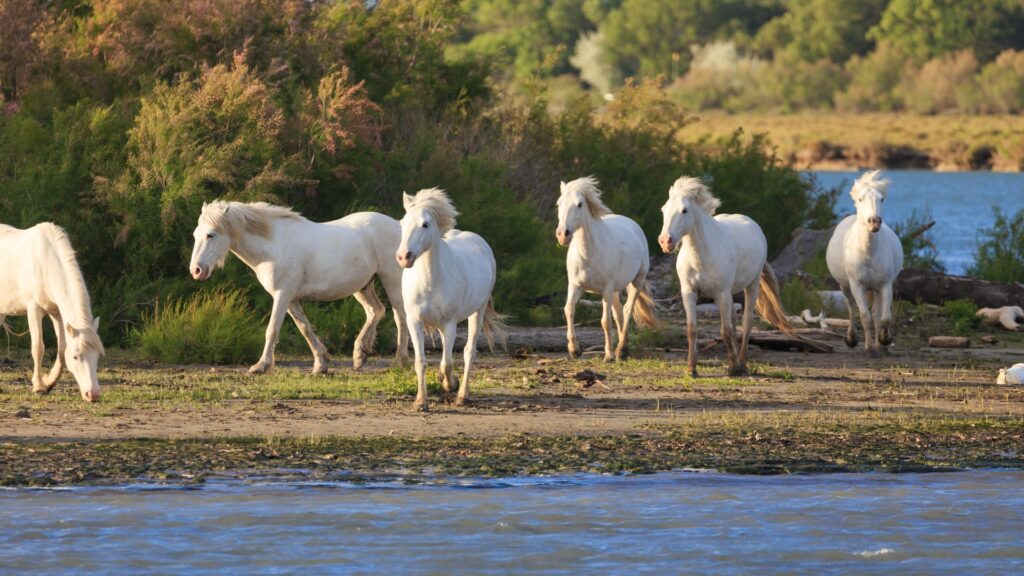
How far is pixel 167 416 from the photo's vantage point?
12484 millimetres

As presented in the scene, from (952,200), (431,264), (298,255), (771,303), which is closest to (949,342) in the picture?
(771,303)

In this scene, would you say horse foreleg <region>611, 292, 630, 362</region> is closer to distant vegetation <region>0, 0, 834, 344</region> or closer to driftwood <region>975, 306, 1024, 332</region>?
distant vegetation <region>0, 0, 834, 344</region>

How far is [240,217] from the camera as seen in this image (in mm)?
14570

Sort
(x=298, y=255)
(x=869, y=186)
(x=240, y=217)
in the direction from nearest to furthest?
(x=240, y=217), (x=298, y=255), (x=869, y=186)

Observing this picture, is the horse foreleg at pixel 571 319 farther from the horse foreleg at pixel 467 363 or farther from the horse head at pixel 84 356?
the horse head at pixel 84 356

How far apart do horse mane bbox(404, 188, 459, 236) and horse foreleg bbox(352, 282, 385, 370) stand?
2.95m

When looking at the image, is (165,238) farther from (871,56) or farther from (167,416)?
(871,56)

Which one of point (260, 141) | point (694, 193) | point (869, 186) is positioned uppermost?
point (260, 141)

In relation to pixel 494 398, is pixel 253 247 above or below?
above

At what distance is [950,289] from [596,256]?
6.94 metres

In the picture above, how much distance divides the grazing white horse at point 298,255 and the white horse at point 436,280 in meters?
2.21

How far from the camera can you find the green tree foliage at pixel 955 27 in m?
107

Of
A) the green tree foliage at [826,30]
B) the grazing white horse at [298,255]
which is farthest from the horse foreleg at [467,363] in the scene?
the green tree foliage at [826,30]

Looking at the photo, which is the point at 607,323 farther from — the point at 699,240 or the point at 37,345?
the point at 37,345
